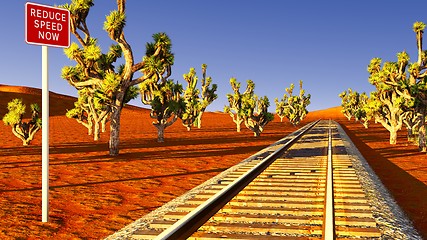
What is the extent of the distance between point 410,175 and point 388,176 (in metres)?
1.26

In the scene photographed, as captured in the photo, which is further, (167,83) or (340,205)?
(167,83)

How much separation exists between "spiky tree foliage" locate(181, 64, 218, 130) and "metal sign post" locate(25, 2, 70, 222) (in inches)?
1457

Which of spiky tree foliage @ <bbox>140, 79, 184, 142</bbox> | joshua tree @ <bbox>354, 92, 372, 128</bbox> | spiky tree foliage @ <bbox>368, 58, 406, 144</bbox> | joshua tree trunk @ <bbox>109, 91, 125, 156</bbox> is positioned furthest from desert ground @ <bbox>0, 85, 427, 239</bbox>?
joshua tree @ <bbox>354, 92, 372, 128</bbox>

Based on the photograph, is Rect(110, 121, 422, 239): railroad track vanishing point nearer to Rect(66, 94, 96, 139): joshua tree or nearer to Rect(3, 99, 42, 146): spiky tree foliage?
Rect(3, 99, 42, 146): spiky tree foliage

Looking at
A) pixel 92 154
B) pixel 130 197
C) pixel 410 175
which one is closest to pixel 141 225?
pixel 130 197

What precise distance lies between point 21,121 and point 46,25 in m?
23.1

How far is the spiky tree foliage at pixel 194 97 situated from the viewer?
47875 millimetres

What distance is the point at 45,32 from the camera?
7074 millimetres

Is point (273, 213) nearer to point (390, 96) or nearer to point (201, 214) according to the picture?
point (201, 214)

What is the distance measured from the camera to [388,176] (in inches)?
572

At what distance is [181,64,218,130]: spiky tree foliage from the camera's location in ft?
157

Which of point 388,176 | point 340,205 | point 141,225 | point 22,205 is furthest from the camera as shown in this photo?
point 388,176

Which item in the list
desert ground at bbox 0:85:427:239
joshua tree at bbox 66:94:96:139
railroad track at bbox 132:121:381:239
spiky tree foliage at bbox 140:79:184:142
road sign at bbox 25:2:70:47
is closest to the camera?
railroad track at bbox 132:121:381:239

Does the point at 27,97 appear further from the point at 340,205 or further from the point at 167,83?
the point at 340,205
